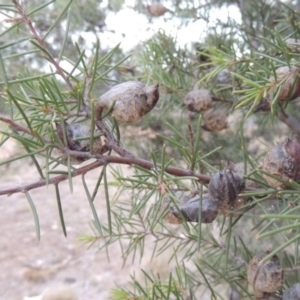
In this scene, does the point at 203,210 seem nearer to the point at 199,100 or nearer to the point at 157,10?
the point at 199,100

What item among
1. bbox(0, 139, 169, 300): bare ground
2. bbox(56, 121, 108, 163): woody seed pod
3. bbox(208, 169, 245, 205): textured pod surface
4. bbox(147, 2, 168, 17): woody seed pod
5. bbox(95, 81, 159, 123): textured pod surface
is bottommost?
bbox(0, 139, 169, 300): bare ground

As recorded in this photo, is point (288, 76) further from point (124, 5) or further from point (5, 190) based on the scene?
point (124, 5)

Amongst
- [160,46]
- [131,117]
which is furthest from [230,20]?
[131,117]

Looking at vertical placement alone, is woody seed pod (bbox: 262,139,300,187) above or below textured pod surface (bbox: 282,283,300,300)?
above

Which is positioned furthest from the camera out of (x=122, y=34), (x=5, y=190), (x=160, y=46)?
(x=122, y=34)

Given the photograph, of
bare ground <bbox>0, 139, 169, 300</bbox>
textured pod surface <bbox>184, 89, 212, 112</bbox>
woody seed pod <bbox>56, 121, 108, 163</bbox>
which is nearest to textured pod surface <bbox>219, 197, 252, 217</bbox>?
woody seed pod <bbox>56, 121, 108, 163</bbox>

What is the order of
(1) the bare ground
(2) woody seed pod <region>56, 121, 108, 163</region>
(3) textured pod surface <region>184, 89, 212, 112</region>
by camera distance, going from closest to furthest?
(2) woody seed pod <region>56, 121, 108, 163</region> < (3) textured pod surface <region>184, 89, 212, 112</region> < (1) the bare ground

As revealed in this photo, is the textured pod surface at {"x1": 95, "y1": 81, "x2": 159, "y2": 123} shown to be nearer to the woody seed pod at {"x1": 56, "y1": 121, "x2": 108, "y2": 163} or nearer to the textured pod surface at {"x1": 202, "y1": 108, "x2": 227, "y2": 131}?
the woody seed pod at {"x1": 56, "y1": 121, "x2": 108, "y2": 163}

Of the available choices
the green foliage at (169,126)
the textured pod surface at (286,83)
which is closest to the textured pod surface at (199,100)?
the green foliage at (169,126)
